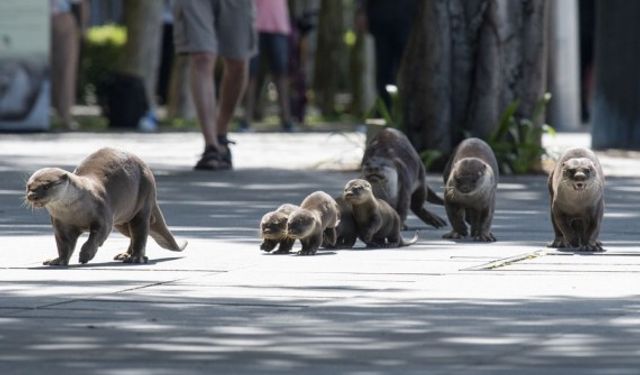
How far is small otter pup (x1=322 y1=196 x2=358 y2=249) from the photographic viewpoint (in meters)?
9.41

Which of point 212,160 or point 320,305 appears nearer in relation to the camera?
point 320,305

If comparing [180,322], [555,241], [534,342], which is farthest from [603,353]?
[555,241]

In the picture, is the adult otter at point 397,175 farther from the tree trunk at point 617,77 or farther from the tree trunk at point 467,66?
the tree trunk at point 617,77

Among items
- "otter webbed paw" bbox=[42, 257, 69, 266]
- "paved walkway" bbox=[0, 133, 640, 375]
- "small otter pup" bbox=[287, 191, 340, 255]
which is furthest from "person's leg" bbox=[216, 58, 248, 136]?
"otter webbed paw" bbox=[42, 257, 69, 266]

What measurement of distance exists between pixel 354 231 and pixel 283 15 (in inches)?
476

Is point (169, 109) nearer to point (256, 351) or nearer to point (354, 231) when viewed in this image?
point (354, 231)

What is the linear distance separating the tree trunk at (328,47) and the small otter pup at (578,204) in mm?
20252

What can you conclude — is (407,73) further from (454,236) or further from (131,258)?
(131,258)

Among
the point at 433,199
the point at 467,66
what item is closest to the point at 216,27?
the point at 467,66

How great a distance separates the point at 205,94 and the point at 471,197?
534cm

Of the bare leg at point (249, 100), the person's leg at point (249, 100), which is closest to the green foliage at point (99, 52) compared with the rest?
the person's leg at point (249, 100)

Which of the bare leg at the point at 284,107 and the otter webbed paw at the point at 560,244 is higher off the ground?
the otter webbed paw at the point at 560,244

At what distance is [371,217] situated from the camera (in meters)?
9.39

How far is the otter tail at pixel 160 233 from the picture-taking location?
30.0 feet
